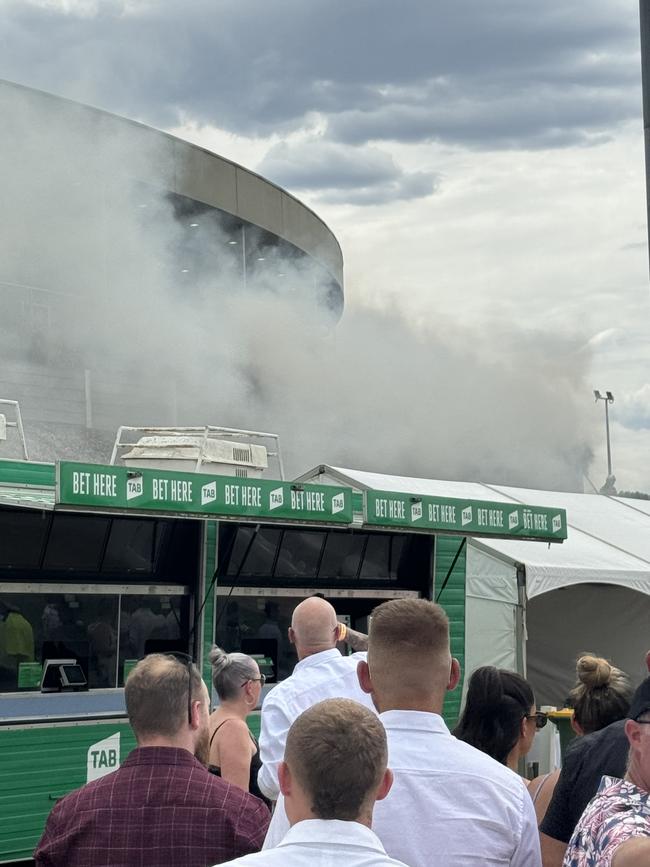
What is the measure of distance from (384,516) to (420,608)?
576cm

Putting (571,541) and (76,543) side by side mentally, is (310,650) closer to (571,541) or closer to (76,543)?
(76,543)

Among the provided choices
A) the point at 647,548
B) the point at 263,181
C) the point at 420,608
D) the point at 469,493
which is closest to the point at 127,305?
the point at 263,181

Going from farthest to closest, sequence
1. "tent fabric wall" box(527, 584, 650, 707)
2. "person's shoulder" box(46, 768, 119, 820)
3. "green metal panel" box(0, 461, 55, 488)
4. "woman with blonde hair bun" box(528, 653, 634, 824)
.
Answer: "tent fabric wall" box(527, 584, 650, 707) → "green metal panel" box(0, 461, 55, 488) → "woman with blonde hair bun" box(528, 653, 634, 824) → "person's shoulder" box(46, 768, 119, 820)

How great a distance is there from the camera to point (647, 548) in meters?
13.0

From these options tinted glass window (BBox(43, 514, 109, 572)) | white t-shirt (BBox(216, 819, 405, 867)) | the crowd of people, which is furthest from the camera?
tinted glass window (BBox(43, 514, 109, 572))

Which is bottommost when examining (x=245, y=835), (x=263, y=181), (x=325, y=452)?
(x=245, y=835)

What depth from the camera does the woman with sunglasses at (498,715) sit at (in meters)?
3.49

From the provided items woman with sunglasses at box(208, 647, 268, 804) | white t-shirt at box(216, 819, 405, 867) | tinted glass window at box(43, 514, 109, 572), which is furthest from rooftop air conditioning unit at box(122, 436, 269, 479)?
white t-shirt at box(216, 819, 405, 867)

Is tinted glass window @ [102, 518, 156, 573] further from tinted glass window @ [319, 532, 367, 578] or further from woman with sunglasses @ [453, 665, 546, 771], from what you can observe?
woman with sunglasses @ [453, 665, 546, 771]

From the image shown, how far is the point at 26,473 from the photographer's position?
6738 millimetres

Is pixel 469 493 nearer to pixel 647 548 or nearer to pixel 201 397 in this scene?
pixel 647 548

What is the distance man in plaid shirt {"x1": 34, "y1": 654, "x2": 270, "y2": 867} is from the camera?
2.67 metres

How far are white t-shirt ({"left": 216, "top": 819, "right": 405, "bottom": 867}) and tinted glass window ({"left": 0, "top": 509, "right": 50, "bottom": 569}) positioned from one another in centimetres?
587

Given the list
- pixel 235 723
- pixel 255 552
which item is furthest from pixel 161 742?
pixel 255 552
